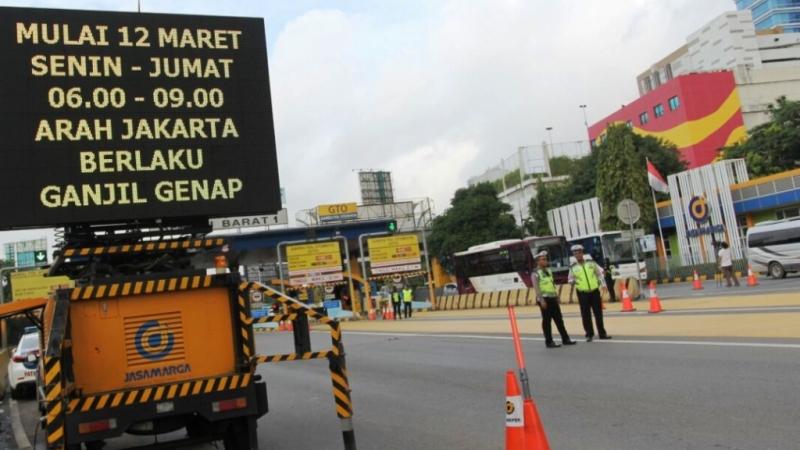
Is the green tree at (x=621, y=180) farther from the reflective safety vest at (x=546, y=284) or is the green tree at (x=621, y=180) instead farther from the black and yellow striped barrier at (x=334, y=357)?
the black and yellow striped barrier at (x=334, y=357)

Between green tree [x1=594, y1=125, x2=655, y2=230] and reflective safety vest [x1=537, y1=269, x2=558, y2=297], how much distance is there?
3718 cm

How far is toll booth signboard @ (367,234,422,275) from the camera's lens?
132ft

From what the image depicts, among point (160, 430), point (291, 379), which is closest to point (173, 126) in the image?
point (160, 430)

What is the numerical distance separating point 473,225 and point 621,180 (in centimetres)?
2161

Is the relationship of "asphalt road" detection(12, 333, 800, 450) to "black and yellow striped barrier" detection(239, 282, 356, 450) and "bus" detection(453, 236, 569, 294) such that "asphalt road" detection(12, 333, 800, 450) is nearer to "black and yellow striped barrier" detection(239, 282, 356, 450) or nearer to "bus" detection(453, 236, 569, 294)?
"black and yellow striped barrier" detection(239, 282, 356, 450)

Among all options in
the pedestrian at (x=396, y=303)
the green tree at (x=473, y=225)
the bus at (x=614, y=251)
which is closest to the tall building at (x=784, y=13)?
the green tree at (x=473, y=225)

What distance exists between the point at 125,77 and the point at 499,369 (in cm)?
718

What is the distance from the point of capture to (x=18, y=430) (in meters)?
11.2

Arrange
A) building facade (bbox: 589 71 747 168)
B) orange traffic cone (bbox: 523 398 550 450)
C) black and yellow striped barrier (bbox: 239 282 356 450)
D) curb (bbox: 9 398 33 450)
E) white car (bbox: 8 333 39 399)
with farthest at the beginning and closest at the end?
1. building facade (bbox: 589 71 747 168)
2. white car (bbox: 8 333 39 399)
3. curb (bbox: 9 398 33 450)
4. black and yellow striped barrier (bbox: 239 282 356 450)
5. orange traffic cone (bbox: 523 398 550 450)

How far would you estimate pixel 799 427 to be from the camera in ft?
19.5

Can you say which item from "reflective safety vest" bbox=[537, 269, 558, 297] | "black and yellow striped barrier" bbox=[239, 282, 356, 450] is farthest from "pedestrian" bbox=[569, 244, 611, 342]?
"black and yellow striped barrier" bbox=[239, 282, 356, 450]

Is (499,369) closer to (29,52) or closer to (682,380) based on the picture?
(682,380)

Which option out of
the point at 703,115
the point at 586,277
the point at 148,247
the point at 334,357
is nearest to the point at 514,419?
the point at 334,357

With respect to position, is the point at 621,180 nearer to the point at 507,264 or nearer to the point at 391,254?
the point at 507,264
